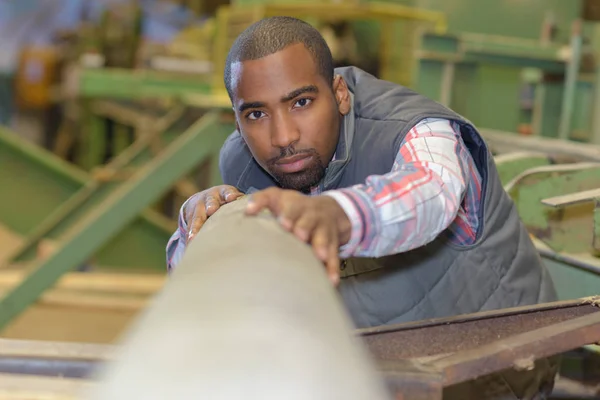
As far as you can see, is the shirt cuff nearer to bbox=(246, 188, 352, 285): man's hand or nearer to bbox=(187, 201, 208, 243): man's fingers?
bbox=(246, 188, 352, 285): man's hand

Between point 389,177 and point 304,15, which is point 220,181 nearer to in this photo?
point 304,15

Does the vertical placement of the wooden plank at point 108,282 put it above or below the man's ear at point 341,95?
below

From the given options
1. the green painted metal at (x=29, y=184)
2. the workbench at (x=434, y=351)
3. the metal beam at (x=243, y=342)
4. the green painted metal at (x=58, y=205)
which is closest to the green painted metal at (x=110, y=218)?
the green painted metal at (x=58, y=205)

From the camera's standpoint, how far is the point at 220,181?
265cm

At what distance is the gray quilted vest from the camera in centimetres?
110

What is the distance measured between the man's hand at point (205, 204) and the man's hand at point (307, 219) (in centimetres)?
24

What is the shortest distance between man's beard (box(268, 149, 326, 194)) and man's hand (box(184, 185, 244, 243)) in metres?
0.11

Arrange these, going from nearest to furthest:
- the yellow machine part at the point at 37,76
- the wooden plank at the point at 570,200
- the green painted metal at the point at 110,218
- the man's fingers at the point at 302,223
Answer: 1. the man's fingers at the point at 302,223
2. the wooden plank at the point at 570,200
3. the green painted metal at the point at 110,218
4. the yellow machine part at the point at 37,76

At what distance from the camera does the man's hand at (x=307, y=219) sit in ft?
2.04

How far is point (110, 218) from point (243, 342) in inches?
85.9

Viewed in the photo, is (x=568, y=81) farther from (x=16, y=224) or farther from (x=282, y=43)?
(x=16, y=224)

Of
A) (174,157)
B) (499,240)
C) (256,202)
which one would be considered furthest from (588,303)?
(174,157)

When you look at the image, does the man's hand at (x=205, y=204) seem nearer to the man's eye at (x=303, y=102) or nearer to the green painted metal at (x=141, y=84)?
the man's eye at (x=303, y=102)

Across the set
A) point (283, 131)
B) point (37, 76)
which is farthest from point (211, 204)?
point (37, 76)
